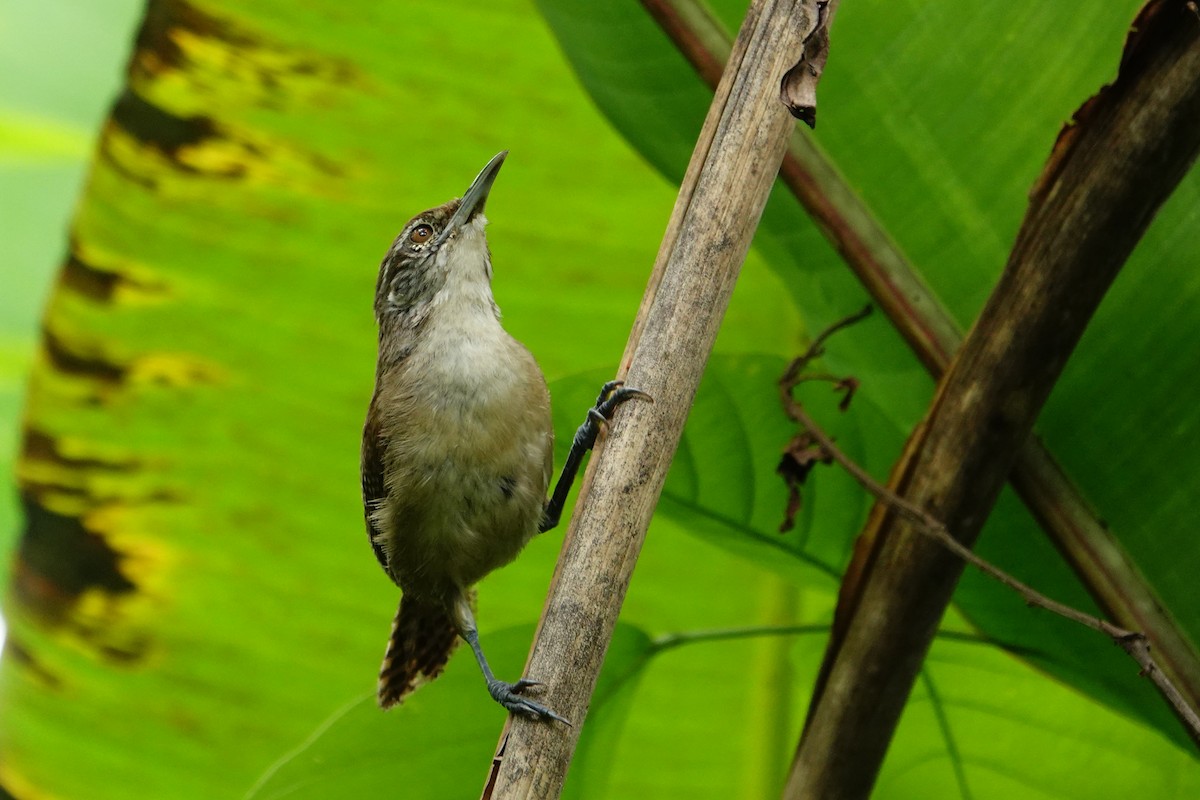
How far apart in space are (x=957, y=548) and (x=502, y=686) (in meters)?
0.68

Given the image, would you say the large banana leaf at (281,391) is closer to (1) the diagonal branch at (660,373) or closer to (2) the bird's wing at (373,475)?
(2) the bird's wing at (373,475)

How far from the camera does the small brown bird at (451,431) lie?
81.8 inches

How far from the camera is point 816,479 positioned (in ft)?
6.32

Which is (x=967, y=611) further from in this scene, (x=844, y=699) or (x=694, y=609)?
(x=694, y=609)

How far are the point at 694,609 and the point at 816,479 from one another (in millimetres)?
952

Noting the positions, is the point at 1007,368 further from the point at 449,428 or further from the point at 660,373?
the point at 449,428

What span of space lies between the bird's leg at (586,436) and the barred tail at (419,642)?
305 millimetres

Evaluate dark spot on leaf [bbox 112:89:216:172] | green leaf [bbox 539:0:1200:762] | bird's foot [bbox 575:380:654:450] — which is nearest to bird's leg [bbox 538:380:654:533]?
bird's foot [bbox 575:380:654:450]

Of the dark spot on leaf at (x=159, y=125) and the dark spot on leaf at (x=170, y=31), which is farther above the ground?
the dark spot on leaf at (x=170, y=31)

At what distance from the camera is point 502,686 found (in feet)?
5.65

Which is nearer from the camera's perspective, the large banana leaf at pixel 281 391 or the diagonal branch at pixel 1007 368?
the diagonal branch at pixel 1007 368

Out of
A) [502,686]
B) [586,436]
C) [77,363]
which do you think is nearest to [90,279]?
[77,363]

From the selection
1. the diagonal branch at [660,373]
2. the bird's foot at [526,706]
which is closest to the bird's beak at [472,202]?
the diagonal branch at [660,373]

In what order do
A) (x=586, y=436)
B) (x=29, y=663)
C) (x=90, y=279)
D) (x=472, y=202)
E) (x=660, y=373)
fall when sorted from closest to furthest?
(x=660, y=373)
(x=586, y=436)
(x=472, y=202)
(x=90, y=279)
(x=29, y=663)
